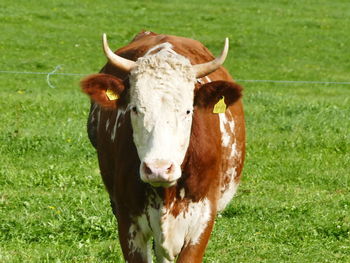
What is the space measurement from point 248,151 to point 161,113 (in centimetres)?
700

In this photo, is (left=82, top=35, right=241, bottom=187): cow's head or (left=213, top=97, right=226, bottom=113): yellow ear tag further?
(left=213, top=97, right=226, bottom=113): yellow ear tag

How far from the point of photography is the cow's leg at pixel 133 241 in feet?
21.8

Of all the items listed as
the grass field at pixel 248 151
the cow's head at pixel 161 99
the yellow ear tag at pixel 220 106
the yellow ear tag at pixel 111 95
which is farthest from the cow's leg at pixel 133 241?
the grass field at pixel 248 151

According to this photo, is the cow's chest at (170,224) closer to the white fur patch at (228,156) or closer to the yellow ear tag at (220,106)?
the yellow ear tag at (220,106)

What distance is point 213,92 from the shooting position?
640 centimetres

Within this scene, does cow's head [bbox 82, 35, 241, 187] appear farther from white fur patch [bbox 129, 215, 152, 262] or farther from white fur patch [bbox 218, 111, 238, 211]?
white fur patch [bbox 218, 111, 238, 211]

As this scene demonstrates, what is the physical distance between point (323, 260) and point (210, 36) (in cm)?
2090

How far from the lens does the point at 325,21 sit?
31.2 m

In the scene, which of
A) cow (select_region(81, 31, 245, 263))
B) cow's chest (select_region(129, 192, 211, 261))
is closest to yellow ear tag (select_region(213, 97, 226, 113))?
cow (select_region(81, 31, 245, 263))

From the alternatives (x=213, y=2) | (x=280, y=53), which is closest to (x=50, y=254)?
(x=280, y=53)

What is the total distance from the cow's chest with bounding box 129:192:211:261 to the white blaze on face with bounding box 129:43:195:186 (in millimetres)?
566

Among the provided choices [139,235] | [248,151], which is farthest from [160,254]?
[248,151]

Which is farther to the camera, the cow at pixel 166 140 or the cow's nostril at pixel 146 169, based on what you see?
the cow at pixel 166 140

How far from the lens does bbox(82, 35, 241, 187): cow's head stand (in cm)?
571
